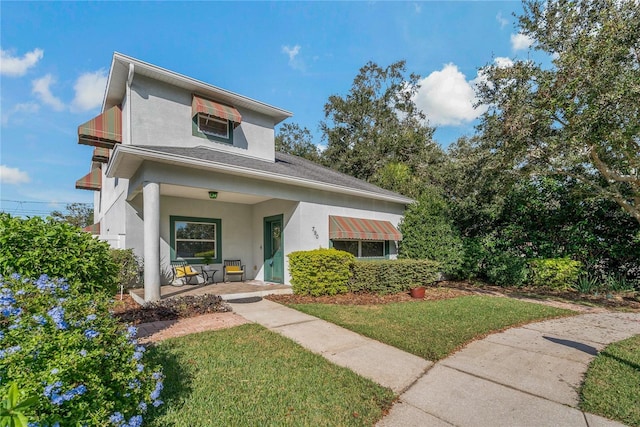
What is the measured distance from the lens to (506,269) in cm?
1273

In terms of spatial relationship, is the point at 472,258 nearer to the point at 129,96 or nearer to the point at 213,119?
the point at 213,119

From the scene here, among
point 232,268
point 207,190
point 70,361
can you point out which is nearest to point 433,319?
point 70,361

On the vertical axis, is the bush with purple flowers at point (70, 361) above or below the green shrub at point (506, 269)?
above

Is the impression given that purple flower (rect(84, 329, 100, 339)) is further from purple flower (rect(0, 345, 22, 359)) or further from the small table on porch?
the small table on porch

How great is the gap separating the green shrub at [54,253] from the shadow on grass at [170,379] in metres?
1.41

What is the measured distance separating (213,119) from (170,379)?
31.4 feet

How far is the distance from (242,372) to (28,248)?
3.56 meters

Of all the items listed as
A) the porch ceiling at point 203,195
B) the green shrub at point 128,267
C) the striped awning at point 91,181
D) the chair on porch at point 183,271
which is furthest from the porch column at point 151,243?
the striped awning at point 91,181

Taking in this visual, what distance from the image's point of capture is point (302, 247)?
36.6 ft

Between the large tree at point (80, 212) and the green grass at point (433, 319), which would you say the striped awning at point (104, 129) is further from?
the large tree at point (80, 212)

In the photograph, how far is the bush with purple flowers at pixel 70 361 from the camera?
86.7 inches

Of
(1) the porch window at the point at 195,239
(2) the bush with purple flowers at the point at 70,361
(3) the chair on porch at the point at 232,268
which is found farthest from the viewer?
(3) the chair on porch at the point at 232,268

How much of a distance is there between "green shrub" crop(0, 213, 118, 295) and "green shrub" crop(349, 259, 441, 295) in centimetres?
733

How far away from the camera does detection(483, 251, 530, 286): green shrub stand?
1244 cm
